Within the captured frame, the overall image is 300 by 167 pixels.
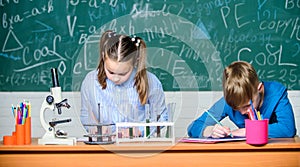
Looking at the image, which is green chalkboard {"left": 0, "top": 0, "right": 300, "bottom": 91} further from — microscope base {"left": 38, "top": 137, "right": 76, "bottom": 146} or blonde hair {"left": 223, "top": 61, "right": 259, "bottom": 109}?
microscope base {"left": 38, "top": 137, "right": 76, "bottom": 146}

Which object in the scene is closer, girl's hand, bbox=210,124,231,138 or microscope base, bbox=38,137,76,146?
microscope base, bbox=38,137,76,146

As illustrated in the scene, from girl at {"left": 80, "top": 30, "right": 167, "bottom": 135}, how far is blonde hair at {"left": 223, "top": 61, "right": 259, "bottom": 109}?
294 mm

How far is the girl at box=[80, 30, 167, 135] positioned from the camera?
2.29 m

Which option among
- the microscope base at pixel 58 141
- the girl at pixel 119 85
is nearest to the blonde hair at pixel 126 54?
the girl at pixel 119 85

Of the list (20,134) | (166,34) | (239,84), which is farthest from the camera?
(166,34)

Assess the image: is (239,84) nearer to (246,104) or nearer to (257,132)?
(246,104)

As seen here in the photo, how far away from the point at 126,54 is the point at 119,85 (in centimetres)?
23

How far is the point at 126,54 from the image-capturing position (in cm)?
227

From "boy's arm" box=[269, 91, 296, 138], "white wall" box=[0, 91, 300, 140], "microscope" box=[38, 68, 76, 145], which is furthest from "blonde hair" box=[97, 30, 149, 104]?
"white wall" box=[0, 91, 300, 140]

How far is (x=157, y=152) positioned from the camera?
6.61ft

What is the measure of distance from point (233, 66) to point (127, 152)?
66cm

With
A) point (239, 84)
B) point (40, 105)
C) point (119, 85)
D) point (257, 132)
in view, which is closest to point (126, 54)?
point (119, 85)

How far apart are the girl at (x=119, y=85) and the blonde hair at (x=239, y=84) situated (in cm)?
29

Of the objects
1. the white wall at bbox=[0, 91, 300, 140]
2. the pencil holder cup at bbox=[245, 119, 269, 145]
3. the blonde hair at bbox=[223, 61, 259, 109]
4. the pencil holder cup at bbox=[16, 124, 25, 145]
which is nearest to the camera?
the pencil holder cup at bbox=[245, 119, 269, 145]
